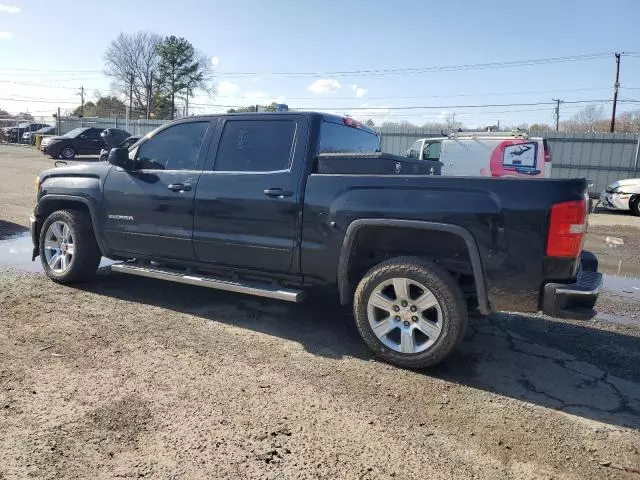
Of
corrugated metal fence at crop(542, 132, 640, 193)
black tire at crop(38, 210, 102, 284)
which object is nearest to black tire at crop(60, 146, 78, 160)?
corrugated metal fence at crop(542, 132, 640, 193)

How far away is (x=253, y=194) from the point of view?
465 centimetres

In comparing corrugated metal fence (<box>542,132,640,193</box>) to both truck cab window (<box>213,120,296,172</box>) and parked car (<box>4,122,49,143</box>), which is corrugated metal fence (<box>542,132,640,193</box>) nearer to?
truck cab window (<box>213,120,296,172</box>)

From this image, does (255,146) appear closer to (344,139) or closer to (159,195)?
(344,139)

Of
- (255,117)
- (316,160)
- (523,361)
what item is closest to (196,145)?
(255,117)

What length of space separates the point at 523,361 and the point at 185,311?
10.3 feet

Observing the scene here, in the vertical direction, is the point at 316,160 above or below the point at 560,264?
above

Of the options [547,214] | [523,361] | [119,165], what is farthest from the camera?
[119,165]

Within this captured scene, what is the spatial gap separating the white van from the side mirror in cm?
1020

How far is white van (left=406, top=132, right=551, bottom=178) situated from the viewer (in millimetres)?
14273

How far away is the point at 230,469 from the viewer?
2691mm

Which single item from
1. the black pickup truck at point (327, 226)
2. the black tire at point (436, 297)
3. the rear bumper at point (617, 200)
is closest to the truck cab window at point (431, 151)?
the rear bumper at point (617, 200)

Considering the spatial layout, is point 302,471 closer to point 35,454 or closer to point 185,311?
point 35,454

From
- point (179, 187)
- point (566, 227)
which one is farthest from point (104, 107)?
point (566, 227)

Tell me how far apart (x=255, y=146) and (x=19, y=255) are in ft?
14.1
